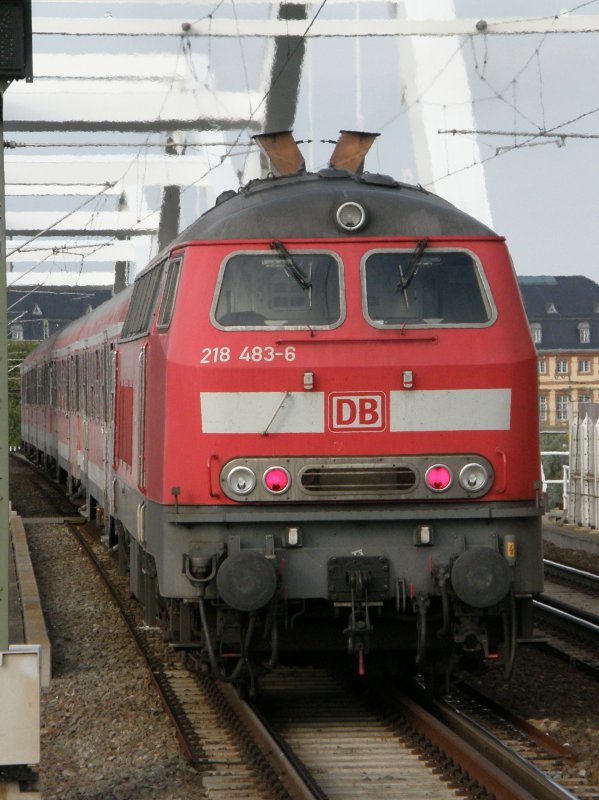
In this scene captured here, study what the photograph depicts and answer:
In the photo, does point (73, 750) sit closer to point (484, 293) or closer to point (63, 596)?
point (484, 293)

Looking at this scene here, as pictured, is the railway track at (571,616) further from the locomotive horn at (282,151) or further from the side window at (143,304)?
the locomotive horn at (282,151)

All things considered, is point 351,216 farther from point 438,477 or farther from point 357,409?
point 438,477

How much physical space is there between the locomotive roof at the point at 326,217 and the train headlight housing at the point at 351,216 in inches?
1.6

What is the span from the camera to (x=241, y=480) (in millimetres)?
8633

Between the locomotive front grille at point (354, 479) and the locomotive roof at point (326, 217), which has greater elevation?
the locomotive roof at point (326, 217)

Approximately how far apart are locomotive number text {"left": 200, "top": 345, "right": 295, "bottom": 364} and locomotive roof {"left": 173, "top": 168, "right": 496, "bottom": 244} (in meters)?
0.75

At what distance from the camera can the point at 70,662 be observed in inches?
473

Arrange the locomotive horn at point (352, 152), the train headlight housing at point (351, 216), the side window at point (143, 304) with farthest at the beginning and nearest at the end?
the locomotive horn at point (352, 152)
the side window at point (143, 304)
the train headlight housing at point (351, 216)

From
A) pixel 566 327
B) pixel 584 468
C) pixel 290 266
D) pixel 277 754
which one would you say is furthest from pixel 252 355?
pixel 566 327

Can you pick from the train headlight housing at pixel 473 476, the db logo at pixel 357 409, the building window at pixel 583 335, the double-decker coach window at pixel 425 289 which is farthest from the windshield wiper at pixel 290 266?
the building window at pixel 583 335

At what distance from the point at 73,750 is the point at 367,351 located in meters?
3.01

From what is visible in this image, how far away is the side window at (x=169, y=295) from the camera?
9227 mm

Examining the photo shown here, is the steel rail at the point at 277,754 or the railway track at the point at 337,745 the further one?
the railway track at the point at 337,745

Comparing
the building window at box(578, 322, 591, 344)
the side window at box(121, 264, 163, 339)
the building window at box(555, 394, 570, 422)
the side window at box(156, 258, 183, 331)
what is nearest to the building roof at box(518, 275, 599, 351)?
the building window at box(578, 322, 591, 344)
